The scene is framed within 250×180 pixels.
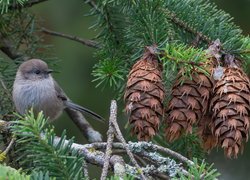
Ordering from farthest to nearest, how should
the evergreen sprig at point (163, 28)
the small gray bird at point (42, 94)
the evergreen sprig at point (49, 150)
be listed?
the small gray bird at point (42, 94) → the evergreen sprig at point (163, 28) → the evergreen sprig at point (49, 150)

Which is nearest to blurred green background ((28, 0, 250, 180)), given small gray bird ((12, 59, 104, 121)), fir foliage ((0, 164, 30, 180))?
small gray bird ((12, 59, 104, 121))

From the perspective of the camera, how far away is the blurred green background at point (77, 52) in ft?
13.6

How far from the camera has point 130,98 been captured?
8.20 ft

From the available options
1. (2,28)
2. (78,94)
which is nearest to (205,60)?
(2,28)

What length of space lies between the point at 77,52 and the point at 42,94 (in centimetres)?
46

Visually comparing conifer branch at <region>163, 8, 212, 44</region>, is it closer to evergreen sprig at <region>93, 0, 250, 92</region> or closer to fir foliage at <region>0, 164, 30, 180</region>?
evergreen sprig at <region>93, 0, 250, 92</region>

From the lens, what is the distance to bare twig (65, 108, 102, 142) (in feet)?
12.2

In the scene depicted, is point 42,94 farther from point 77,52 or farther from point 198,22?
point 198,22

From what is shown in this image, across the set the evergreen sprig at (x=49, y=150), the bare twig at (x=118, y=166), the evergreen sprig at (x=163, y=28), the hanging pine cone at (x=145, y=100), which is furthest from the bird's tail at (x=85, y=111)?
the evergreen sprig at (x=49, y=150)

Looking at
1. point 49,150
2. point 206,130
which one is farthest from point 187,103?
point 49,150

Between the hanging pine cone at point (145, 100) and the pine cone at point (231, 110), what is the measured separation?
26cm

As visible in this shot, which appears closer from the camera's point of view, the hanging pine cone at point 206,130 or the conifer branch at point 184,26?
the hanging pine cone at point 206,130

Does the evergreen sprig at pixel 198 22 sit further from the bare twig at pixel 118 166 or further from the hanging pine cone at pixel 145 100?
the bare twig at pixel 118 166

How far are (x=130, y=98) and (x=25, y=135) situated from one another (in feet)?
2.16
